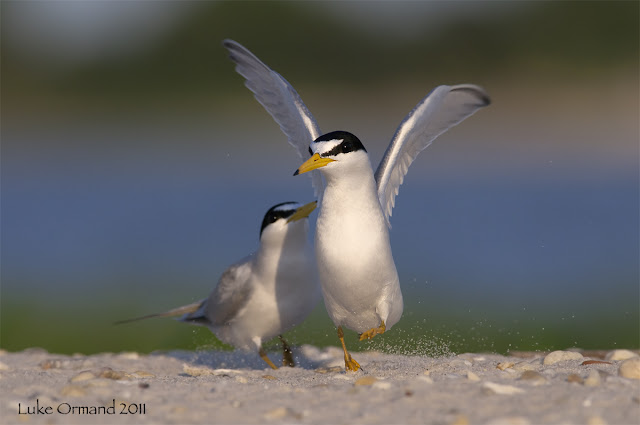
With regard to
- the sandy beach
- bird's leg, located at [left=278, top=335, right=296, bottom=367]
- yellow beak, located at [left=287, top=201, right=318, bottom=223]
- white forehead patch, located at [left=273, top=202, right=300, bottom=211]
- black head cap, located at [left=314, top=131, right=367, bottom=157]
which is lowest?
bird's leg, located at [left=278, top=335, right=296, bottom=367]

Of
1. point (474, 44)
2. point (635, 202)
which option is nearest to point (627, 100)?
point (474, 44)

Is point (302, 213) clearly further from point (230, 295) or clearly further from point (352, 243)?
point (352, 243)

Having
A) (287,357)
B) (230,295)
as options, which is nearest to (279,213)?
(230,295)

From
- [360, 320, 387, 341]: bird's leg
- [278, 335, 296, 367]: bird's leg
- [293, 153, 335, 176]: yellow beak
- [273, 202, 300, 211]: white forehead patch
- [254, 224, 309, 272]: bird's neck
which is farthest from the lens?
[278, 335, 296, 367]: bird's leg

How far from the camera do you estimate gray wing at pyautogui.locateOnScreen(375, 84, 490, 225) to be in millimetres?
6879

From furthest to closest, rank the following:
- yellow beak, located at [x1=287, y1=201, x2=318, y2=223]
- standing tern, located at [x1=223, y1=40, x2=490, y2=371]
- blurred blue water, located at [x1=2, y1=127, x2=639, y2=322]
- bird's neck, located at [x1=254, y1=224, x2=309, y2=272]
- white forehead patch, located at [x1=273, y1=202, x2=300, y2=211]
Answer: blurred blue water, located at [x1=2, y1=127, x2=639, y2=322]
white forehead patch, located at [x1=273, y1=202, x2=300, y2=211]
bird's neck, located at [x1=254, y1=224, x2=309, y2=272]
yellow beak, located at [x1=287, y1=201, x2=318, y2=223]
standing tern, located at [x1=223, y1=40, x2=490, y2=371]

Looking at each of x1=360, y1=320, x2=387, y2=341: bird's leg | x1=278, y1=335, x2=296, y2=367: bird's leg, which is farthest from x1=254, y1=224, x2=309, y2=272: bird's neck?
x1=360, y1=320, x2=387, y2=341: bird's leg

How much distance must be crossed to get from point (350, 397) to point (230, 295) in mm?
3217

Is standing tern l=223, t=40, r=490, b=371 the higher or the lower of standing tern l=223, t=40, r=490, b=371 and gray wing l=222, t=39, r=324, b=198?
the lower

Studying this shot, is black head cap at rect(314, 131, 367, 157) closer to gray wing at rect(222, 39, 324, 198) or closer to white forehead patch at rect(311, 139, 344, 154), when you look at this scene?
white forehead patch at rect(311, 139, 344, 154)

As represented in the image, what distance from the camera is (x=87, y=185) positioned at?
2284cm

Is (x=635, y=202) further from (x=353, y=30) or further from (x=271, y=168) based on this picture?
(x=353, y=30)

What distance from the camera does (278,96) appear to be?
774cm

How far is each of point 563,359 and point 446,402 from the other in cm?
218
